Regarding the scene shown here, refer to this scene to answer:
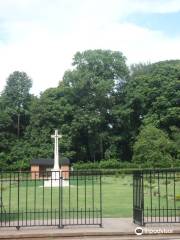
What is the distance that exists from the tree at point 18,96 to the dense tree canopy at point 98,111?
87.0 inches

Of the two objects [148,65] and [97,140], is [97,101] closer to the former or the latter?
[97,140]

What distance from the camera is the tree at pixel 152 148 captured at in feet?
187

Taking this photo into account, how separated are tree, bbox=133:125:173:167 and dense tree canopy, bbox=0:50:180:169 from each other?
496cm

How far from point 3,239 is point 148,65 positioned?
65.6 metres

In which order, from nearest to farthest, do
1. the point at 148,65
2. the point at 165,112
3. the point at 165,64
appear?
the point at 165,112 → the point at 165,64 → the point at 148,65

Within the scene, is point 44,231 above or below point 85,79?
below

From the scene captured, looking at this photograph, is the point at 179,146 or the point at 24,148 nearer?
the point at 179,146

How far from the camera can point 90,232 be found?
50.0 ft

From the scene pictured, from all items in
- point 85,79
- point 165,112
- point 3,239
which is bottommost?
point 3,239

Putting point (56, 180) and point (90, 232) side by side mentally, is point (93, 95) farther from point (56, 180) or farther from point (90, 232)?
point (90, 232)

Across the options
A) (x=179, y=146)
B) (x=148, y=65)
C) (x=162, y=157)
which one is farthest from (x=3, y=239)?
(x=148, y=65)

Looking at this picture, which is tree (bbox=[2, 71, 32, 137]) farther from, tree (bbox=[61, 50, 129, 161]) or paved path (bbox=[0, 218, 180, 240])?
paved path (bbox=[0, 218, 180, 240])

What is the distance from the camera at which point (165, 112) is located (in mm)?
67125

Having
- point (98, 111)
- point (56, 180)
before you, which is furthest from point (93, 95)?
point (56, 180)
